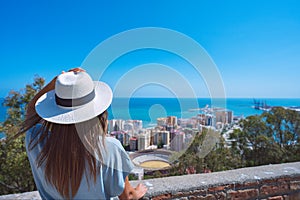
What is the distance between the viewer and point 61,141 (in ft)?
2.70

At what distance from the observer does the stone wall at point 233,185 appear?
1.51 meters

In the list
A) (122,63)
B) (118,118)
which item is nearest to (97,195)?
(118,118)

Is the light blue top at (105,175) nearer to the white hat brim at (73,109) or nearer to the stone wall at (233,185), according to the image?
the white hat brim at (73,109)

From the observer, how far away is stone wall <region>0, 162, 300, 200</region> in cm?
151

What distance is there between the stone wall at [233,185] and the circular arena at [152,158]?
35cm

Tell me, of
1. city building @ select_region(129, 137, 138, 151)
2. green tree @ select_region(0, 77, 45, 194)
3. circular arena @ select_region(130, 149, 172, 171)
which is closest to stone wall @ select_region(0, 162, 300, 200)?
circular arena @ select_region(130, 149, 172, 171)

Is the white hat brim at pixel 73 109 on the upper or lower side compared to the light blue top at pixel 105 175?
upper

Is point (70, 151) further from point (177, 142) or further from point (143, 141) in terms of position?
point (177, 142)

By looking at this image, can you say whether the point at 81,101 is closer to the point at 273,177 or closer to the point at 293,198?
the point at 273,177

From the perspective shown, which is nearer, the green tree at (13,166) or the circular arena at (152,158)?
the circular arena at (152,158)

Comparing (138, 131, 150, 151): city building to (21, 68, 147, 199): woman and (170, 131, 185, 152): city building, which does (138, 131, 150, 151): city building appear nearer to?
(170, 131, 185, 152): city building

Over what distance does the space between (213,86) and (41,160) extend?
872 mm

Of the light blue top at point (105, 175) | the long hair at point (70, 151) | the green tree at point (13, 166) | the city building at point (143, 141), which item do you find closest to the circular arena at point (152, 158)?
the city building at point (143, 141)

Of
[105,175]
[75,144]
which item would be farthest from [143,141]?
[75,144]
